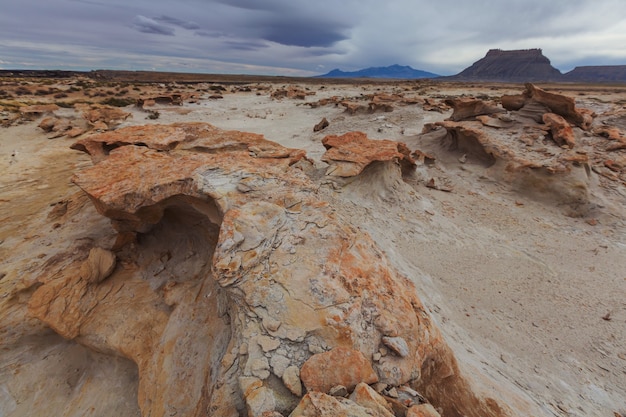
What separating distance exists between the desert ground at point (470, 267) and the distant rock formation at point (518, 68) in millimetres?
195390

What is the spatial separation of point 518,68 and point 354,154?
217193 millimetres

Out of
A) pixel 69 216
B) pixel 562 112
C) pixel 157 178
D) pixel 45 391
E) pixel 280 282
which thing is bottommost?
pixel 45 391

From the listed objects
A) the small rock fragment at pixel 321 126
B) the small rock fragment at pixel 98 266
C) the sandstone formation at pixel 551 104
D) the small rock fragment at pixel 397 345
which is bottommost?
the small rock fragment at pixel 98 266

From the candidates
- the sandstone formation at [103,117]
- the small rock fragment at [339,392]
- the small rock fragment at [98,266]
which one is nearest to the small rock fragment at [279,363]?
the small rock fragment at [339,392]

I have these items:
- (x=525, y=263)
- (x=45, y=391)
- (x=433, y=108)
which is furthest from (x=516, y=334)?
(x=433, y=108)

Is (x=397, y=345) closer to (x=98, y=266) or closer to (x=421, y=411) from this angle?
(x=421, y=411)

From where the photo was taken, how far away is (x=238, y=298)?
10.0 feet

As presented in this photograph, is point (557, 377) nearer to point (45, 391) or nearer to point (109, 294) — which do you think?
point (109, 294)

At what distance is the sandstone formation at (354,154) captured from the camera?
7984 mm

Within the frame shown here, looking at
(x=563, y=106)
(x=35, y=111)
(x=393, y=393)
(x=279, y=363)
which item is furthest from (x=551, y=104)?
(x=35, y=111)

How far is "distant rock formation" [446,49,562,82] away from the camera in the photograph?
167 meters

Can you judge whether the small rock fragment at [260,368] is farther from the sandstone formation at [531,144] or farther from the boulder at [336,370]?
the sandstone formation at [531,144]

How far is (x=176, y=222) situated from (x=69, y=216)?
3.37 metres

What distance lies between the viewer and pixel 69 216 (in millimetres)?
6836
